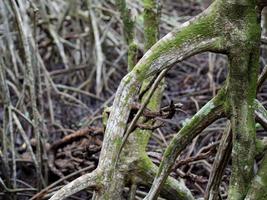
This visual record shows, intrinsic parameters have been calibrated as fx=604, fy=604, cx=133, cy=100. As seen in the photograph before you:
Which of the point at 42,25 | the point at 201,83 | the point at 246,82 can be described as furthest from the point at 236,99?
the point at 42,25

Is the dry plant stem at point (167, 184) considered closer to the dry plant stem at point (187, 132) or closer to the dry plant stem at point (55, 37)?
the dry plant stem at point (187, 132)

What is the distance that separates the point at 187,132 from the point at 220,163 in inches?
6.5

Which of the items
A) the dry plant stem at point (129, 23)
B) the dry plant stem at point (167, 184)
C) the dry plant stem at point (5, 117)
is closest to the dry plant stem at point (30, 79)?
the dry plant stem at point (5, 117)

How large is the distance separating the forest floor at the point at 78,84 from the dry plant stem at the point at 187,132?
0.93 m

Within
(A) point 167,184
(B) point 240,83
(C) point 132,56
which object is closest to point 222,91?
(B) point 240,83

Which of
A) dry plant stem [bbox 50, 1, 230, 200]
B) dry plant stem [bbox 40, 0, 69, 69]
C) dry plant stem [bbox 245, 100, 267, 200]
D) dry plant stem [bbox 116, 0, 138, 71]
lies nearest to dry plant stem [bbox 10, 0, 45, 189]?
dry plant stem [bbox 116, 0, 138, 71]

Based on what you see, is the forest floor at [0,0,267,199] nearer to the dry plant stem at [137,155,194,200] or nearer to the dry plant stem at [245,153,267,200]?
the dry plant stem at [137,155,194,200]

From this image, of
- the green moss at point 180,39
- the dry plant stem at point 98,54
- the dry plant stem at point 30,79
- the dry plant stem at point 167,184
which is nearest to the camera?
the green moss at point 180,39

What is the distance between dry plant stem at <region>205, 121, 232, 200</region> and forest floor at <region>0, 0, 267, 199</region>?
79cm

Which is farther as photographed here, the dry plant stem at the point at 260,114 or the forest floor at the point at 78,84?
the forest floor at the point at 78,84

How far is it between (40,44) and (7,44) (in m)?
0.99

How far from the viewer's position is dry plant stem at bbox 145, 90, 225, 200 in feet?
5.71

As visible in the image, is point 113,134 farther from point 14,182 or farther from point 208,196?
point 14,182

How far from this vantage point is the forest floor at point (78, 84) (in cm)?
298
